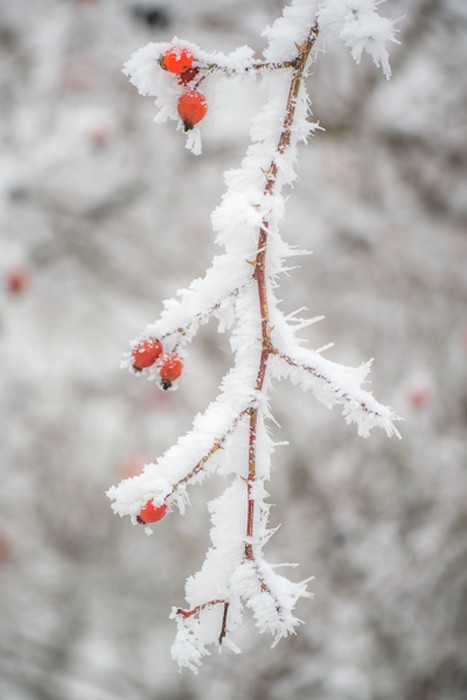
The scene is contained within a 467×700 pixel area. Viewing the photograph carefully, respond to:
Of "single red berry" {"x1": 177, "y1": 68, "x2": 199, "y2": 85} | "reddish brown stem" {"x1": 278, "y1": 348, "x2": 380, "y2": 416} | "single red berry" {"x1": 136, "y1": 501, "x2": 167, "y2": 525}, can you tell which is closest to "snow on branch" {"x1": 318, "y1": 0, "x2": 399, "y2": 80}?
"single red berry" {"x1": 177, "y1": 68, "x2": 199, "y2": 85}

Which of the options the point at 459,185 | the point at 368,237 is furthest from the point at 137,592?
the point at 459,185

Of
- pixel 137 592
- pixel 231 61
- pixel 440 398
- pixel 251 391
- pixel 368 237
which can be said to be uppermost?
pixel 368 237

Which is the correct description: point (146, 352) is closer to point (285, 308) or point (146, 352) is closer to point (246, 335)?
point (246, 335)

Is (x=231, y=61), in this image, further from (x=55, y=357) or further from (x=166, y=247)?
(x=55, y=357)

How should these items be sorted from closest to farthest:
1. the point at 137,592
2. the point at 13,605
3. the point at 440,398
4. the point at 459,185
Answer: the point at 459,185, the point at 440,398, the point at 13,605, the point at 137,592

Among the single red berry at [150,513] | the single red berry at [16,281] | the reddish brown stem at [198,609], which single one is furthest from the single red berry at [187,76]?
the single red berry at [16,281]

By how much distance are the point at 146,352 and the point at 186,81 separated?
1.08 feet

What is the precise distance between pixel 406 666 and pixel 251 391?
138 inches

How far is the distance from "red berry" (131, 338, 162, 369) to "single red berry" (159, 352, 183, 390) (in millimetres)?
15

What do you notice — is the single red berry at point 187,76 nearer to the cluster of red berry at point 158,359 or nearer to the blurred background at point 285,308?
the cluster of red berry at point 158,359

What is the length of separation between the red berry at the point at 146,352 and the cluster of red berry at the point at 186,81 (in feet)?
0.85

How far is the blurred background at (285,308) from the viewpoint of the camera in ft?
10.8

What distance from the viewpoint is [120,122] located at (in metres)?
3.85

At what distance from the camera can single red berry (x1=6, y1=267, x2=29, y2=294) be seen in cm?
333
